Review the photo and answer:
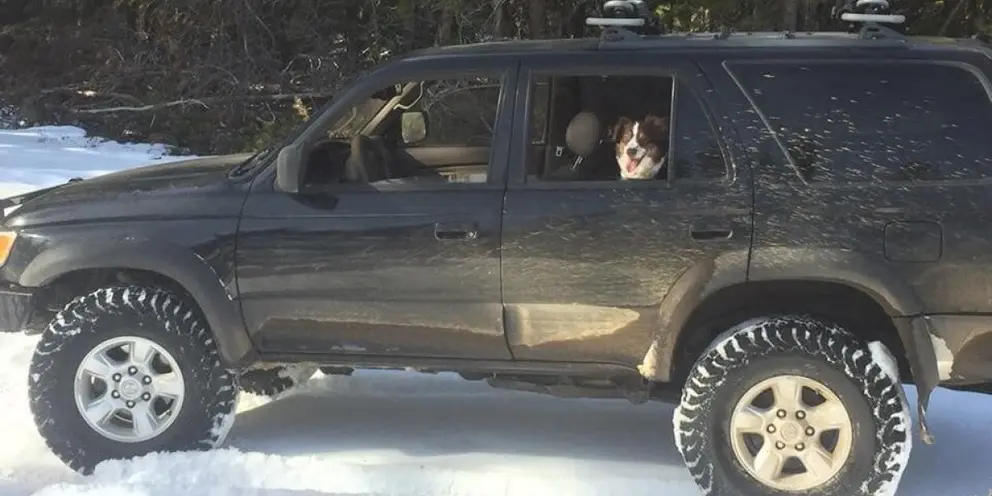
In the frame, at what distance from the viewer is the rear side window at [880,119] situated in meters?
3.85

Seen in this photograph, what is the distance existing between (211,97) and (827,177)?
13050 mm

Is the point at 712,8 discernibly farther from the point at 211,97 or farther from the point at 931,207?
the point at 931,207

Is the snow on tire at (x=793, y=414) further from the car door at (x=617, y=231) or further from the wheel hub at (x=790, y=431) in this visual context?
the car door at (x=617, y=231)

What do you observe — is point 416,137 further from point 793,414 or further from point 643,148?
point 793,414

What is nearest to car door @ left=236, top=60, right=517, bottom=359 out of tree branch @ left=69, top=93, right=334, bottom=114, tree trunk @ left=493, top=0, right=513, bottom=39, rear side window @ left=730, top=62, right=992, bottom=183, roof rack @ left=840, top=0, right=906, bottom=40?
rear side window @ left=730, top=62, right=992, bottom=183

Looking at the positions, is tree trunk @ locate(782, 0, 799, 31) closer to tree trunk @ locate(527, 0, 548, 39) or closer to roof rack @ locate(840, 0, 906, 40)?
tree trunk @ locate(527, 0, 548, 39)

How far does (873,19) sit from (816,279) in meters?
1.16

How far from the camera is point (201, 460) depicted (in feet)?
14.2

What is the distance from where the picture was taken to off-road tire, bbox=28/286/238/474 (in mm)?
4395

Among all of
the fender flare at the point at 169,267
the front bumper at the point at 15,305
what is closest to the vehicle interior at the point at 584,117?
the fender flare at the point at 169,267

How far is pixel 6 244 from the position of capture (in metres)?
4.49

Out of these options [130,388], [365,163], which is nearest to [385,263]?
[365,163]

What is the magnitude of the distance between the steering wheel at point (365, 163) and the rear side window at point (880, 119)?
1.64m

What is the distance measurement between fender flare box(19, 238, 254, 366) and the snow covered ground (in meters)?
0.53
